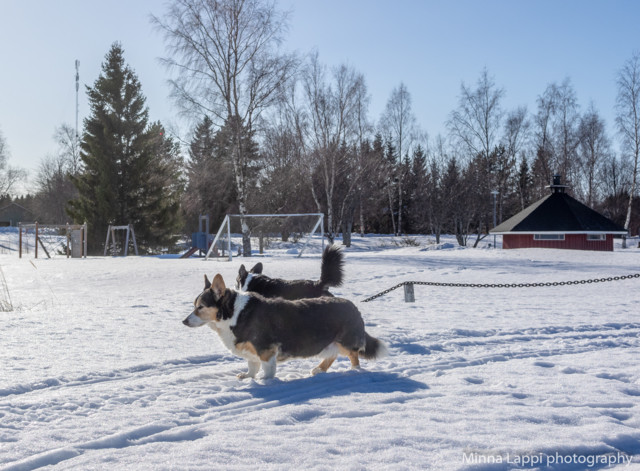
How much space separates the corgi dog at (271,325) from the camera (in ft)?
15.1

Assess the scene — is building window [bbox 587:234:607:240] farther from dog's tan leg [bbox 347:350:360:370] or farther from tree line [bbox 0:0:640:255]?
dog's tan leg [bbox 347:350:360:370]

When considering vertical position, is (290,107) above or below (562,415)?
above

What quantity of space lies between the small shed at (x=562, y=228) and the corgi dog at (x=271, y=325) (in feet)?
84.0

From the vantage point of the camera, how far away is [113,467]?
2.83 metres

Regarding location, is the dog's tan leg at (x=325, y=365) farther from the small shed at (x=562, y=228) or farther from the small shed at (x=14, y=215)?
the small shed at (x=14, y=215)

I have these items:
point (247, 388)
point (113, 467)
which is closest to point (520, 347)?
point (247, 388)

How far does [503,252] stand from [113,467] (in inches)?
830

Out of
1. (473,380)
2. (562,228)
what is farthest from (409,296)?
(562,228)

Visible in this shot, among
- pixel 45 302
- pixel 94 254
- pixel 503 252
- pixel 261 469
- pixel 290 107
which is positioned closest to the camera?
pixel 261 469

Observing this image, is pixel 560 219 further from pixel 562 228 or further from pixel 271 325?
pixel 271 325

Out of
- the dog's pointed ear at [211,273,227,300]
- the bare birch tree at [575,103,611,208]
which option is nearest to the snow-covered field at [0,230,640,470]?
the dog's pointed ear at [211,273,227,300]

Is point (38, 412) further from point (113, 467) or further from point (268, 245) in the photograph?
point (268, 245)

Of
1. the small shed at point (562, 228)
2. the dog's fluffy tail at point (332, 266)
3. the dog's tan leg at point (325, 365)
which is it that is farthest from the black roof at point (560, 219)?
the dog's tan leg at point (325, 365)

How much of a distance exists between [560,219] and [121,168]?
22.4 metres
